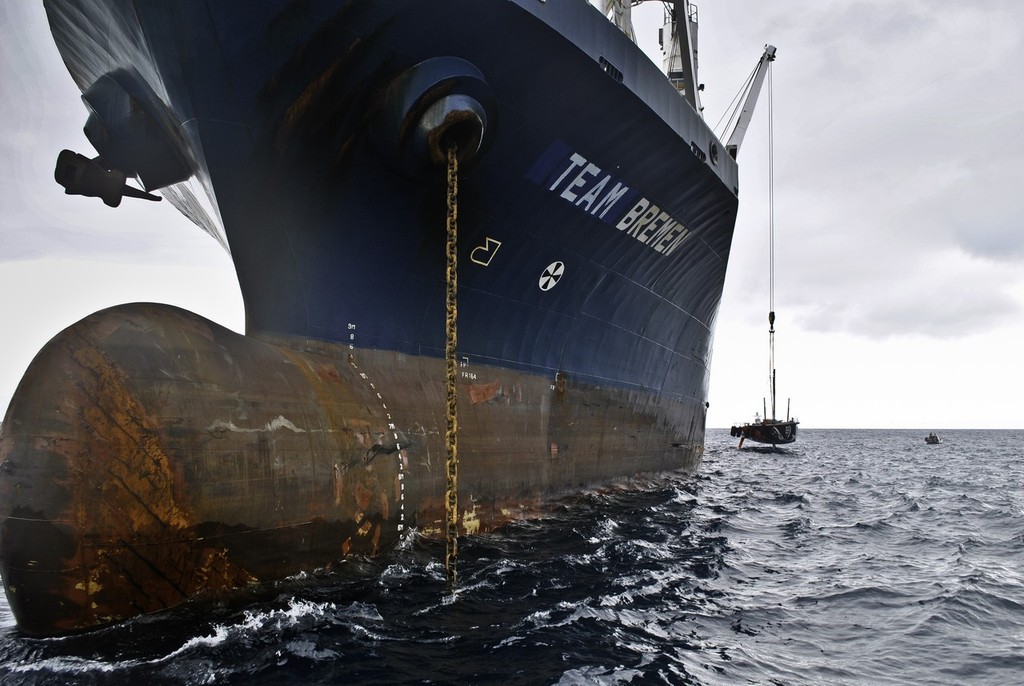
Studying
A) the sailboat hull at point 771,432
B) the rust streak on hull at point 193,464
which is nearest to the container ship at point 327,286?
the rust streak on hull at point 193,464

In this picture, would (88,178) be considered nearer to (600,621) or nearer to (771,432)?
(600,621)

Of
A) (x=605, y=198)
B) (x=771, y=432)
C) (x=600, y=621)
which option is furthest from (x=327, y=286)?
(x=771, y=432)

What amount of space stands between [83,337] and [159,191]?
5.00 m

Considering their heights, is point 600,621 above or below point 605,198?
below

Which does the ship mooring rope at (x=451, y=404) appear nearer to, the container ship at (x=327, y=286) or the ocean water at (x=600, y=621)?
the container ship at (x=327, y=286)

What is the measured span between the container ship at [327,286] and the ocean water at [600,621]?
47cm

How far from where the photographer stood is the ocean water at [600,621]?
419 centimetres

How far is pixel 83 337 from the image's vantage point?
5039 mm

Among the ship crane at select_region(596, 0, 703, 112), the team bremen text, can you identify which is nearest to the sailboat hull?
the ship crane at select_region(596, 0, 703, 112)

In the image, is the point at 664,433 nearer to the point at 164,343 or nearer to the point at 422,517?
the point at 422,517

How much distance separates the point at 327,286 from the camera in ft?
23.6

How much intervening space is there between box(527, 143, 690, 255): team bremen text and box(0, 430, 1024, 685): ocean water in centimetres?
471

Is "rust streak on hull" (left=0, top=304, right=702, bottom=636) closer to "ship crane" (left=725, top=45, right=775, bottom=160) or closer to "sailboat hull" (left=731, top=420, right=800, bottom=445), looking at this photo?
"ship crane" (left=725, top=45, right=775, bottom=160)

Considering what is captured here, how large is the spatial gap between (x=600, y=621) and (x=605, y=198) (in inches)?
239
